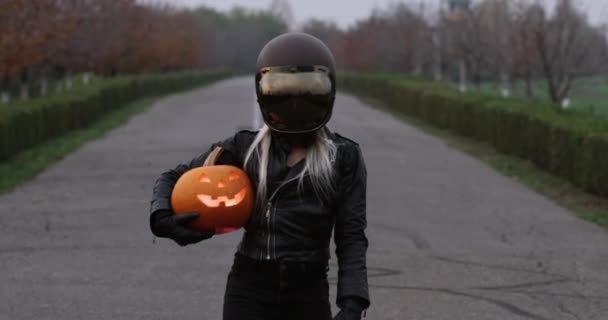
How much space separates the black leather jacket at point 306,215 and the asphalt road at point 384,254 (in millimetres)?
3840

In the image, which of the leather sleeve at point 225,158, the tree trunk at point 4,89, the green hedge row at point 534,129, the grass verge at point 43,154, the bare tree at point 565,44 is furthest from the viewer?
the tree trunk at point 4,89

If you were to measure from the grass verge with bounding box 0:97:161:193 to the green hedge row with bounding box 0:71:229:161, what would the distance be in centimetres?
19

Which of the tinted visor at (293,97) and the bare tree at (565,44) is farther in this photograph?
the bare tree at (565,44)

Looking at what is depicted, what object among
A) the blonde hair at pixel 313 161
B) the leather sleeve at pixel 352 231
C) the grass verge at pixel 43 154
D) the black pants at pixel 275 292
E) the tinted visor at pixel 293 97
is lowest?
the grass verge at pixel 43 154

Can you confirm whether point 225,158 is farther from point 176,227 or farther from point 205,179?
point 176,227

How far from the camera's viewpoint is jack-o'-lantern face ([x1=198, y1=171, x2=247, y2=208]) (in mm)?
3703

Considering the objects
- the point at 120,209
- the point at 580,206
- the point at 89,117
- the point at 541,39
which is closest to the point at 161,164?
the point at 120,209

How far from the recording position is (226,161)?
3939 millimetres

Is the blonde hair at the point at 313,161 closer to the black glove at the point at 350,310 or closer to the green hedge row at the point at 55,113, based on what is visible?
the black glove at the point at 350,310

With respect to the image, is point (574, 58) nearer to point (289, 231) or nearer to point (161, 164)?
point (161, 164)

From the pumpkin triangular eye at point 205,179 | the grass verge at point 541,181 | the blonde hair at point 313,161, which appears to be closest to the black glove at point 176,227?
the pumpkin triangular eye at point 205,179

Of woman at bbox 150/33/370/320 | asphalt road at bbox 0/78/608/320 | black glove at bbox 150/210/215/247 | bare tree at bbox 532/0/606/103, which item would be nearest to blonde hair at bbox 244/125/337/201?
woman at bbox 150/33/370/320

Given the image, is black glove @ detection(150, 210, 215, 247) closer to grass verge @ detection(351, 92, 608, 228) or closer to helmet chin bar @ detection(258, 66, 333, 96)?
helmet chin bar @ detection(258, 66, 333, 96)

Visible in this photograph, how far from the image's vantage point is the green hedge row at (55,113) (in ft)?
66.5
